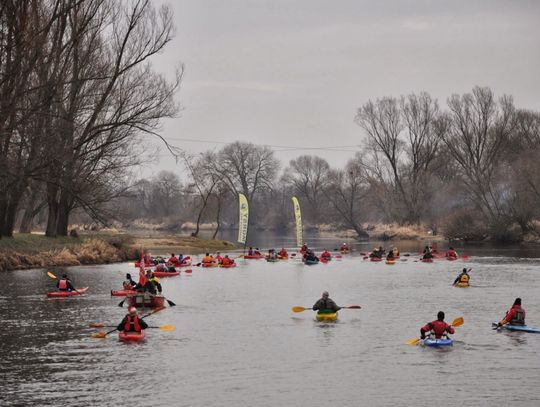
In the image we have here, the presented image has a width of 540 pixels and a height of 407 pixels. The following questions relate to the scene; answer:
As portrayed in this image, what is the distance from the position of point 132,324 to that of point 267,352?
4.65m

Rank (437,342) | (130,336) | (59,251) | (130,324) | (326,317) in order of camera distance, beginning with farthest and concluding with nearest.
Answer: (59,251), (326,317), (130,324), (130,336), (437,342)

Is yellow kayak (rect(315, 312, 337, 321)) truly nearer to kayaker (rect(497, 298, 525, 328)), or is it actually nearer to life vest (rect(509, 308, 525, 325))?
kayaker (rect(497, 298, 525, 328))

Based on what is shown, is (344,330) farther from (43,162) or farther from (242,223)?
(242,223)

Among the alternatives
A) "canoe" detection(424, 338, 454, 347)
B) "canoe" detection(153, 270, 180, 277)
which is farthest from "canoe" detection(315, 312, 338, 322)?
"canoe" detection(153, 270, 180, 277)

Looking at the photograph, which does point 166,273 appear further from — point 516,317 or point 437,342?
point 437,342

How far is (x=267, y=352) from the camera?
24.7 meters

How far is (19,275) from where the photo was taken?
43812 millimetres

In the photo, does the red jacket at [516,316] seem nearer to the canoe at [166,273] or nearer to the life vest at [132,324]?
the life vest at [132,324]

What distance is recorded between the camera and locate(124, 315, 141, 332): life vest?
26453 mm

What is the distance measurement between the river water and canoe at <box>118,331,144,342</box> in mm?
439

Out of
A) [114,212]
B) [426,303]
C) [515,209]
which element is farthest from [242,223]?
[426,303]

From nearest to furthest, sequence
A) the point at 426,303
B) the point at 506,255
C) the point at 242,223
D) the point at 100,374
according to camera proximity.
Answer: the point at 100,374
the point at 426,303
the point at 506,255
the point at 242,223

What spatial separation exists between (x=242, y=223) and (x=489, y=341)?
4715 centimetres

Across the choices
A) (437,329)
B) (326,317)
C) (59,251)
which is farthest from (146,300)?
(59,251)
